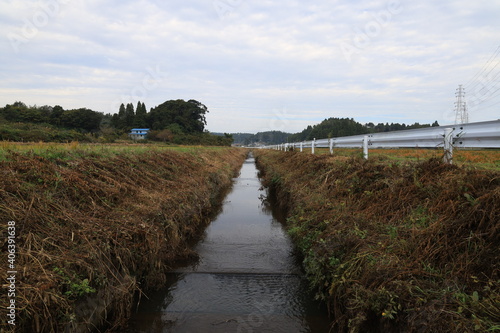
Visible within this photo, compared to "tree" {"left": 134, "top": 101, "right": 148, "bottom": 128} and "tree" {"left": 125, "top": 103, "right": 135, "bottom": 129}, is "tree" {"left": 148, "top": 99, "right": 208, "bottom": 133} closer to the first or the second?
"tree" {"left": 134, "top": 101, "right": 148, "bottom": 128}

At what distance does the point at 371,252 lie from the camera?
3496 mm

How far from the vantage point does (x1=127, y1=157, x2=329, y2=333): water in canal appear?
3734 millimetres

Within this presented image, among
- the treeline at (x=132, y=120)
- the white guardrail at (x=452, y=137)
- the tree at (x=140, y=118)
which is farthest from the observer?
the tree at (x=140, y=118)

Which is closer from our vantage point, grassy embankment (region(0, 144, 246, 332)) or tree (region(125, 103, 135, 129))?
grassy embankment (region(0, 144, 246, 332))

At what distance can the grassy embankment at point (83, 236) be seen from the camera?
2787mm

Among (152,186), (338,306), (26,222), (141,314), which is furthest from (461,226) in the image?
(152,186)

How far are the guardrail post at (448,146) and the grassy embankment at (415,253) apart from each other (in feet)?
1.14

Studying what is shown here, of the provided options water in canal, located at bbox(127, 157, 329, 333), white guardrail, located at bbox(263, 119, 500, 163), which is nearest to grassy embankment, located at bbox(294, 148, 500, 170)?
white guardrail, located at bbox(263, 119, 500, 163)

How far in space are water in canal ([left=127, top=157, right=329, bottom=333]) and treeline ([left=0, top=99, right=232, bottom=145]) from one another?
96.1 ft

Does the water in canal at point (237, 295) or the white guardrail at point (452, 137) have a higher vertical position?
the white guardrail at point (452, 137)

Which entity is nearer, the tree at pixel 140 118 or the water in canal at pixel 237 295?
the water in canal at pixel 237 295

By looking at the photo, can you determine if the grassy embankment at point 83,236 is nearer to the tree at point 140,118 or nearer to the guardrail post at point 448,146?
the guardrail post at point 448,146

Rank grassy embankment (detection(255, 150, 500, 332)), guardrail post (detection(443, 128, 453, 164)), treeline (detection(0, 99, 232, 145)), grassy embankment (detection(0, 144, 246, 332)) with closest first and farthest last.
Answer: grassy embankment (detection(255, 150, 500, 332)), grassy embankment (detection(0, 144, 246, 332)), guardrail post (detection(443, 128, 453, 164)), treeline (detection(0, 99, 232, 145))

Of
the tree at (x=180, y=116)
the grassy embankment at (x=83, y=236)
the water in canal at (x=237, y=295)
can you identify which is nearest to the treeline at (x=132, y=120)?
the tree at (x=180, y=116)
